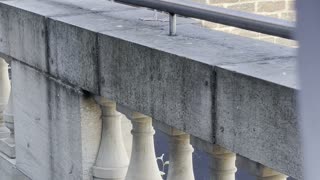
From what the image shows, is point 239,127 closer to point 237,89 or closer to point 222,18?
point 237,89

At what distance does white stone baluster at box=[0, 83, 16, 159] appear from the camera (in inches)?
161

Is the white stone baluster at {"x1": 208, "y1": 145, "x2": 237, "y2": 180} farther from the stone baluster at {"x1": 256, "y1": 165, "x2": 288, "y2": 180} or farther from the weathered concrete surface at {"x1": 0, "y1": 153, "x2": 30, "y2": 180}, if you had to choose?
the weathered concrete surface at {"x1": 0, "y1": 153, "x2": 30, "y2": 180}

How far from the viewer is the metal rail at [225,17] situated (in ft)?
7.10

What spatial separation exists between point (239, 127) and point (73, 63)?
1.26 m

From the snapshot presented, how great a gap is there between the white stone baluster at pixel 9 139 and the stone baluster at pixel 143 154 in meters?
1.25

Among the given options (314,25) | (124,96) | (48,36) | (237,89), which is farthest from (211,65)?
(314,25)

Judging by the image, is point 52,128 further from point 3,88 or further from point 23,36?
point 3,88

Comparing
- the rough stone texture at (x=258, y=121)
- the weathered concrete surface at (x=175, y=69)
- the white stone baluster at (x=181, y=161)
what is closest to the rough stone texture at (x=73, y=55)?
the weathered concrete surface at (x=175, y=69)

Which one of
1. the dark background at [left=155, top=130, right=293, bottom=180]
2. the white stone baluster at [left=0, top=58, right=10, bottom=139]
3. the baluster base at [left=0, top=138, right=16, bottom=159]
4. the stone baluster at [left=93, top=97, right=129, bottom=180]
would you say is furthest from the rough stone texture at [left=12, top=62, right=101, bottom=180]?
the dark background at [left=155, top=130, right=293, bottom=180]

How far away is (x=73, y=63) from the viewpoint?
10.5 feet

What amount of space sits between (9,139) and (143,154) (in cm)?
138

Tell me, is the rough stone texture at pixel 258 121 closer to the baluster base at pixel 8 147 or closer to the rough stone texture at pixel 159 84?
the rough stone texture at pixel 159 84

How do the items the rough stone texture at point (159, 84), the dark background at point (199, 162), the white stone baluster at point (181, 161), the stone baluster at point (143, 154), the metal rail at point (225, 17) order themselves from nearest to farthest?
the metal rail at point (225, 17), the rough stone texture at point (159, 84), the white stone baluster at point (181, 161), the stone baluster at point (143, 154), the dark background at point (199, 162)

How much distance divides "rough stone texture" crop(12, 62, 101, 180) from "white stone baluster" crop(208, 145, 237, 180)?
86 cm
